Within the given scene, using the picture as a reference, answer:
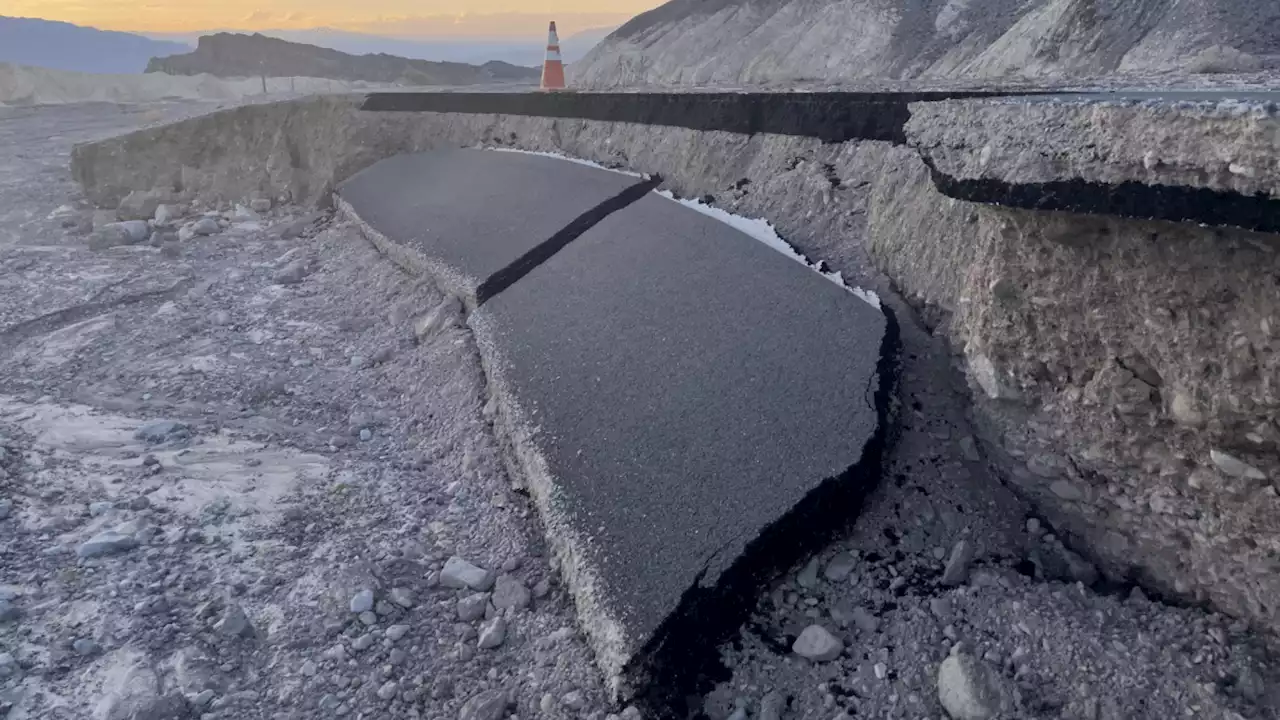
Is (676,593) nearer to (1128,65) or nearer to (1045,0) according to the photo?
(1128,65)

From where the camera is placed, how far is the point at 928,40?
13508 mm

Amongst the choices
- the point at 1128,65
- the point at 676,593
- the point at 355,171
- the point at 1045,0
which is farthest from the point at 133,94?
the point at 676,593

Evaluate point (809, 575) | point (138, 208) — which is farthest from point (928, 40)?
point (809, 575)

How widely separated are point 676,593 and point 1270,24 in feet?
26.0

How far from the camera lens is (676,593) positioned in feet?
7.59

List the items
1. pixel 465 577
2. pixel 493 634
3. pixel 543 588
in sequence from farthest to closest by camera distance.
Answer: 1. pixel 465 577
2. pixel 543 588
3. pixel 493 634

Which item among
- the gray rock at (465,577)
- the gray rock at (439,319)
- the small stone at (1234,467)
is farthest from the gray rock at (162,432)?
the small stone at (1234,467)

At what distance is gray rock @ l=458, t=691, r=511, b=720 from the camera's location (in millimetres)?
2328

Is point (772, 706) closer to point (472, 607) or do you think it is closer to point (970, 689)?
point (970, 689)

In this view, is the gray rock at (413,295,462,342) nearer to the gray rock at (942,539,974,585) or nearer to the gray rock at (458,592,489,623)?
the gray rock at (458,592,489,623)

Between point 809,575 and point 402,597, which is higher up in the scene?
point 809,575

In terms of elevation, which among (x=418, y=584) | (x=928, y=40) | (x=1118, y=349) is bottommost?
(x=418, y=584)

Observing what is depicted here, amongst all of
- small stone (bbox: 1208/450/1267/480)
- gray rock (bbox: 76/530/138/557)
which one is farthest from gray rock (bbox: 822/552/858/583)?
gray rock (bbox: 76/530/138/557)

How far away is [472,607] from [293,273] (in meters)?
5.22
